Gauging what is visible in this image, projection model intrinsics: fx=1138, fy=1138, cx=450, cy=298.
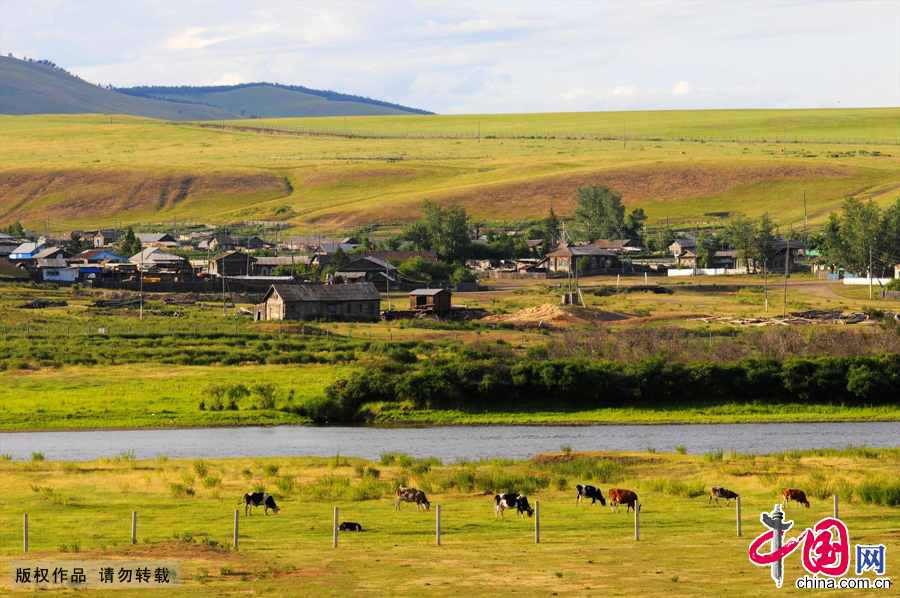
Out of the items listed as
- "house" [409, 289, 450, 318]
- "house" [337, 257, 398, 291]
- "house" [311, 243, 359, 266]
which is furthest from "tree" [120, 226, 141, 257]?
"house" [409, 289, 450, 318]

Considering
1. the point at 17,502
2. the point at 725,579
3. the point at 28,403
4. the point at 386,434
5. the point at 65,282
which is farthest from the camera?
the point at 65,282

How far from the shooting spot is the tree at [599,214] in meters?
163

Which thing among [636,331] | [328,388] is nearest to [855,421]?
[636,331]

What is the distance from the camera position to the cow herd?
1009 inches

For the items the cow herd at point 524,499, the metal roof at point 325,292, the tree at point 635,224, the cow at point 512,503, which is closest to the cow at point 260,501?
the cow herd at point 524,499

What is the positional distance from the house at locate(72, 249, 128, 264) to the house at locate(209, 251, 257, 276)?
13025 mm

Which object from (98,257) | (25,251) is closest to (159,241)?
(98,257)

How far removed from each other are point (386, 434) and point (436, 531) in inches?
999

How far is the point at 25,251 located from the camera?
5103 inches

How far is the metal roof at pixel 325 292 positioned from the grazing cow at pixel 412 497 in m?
53.9

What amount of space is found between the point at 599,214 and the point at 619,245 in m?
18.6

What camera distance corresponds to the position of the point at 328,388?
5338 cm

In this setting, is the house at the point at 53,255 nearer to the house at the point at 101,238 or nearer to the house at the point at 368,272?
the house at the point at 368,272

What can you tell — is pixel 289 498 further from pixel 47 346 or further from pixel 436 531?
pixel 47 346
